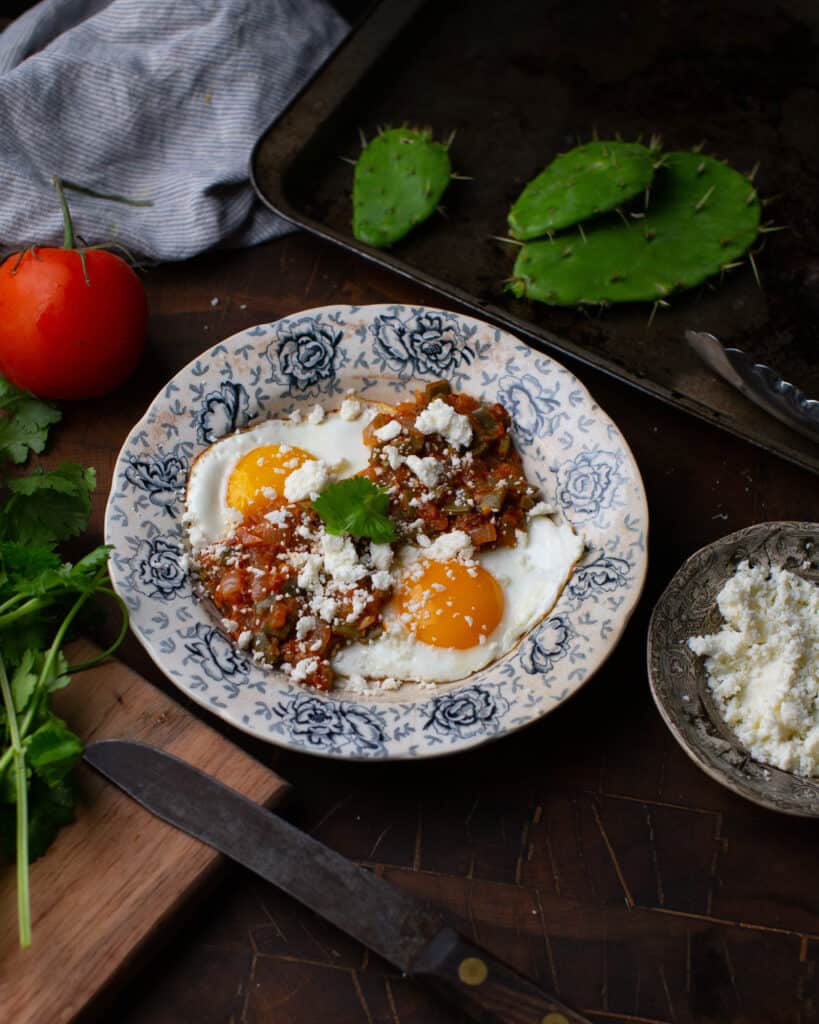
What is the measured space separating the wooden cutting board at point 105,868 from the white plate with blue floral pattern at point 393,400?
15 centimetres

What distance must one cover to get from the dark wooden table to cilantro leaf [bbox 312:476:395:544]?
1.77 ft

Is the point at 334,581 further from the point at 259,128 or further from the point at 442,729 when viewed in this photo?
the point at 259,128

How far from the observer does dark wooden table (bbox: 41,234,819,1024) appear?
2113 millimetres

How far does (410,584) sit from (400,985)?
876 millimetres

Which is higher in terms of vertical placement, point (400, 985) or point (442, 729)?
point (442, 729)

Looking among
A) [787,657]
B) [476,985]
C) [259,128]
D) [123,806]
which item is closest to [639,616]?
[787,657]

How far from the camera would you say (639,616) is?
2.51m

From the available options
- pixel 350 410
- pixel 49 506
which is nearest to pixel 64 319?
pixel 49 506

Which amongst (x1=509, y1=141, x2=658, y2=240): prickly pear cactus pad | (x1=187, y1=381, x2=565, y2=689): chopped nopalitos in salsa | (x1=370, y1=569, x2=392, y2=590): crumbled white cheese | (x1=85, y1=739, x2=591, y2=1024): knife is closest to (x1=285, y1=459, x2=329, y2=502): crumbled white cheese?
(x1=187, y1=381, x2=565, y2=689): chopped nopalitos in salsa

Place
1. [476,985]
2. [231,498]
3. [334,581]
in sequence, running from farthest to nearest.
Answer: [231,498], [334,581], [476,985]

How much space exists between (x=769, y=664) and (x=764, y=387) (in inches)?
31.1

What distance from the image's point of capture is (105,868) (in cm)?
213

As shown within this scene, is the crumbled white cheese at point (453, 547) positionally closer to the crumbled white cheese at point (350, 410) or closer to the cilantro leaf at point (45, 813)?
the crumbled white cheese at point (350, 410)

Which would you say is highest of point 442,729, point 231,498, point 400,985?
point 231,498
